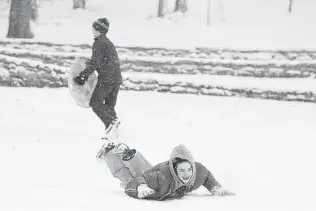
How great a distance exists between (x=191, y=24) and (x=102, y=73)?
21904mm

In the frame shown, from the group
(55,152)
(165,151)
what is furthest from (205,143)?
(55,152)

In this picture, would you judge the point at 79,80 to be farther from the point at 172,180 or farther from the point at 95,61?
the point at 172,180

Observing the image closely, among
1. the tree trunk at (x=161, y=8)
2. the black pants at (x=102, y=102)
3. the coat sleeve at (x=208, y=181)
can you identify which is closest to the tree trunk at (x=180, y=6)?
the tree trunk at (x=161, y=8)

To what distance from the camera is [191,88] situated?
13828mm

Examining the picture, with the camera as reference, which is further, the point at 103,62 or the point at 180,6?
the point at 180,6

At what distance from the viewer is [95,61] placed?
8508 mm

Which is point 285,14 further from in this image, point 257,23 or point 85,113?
point 85,113

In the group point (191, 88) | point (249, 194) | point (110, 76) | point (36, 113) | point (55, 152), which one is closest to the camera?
point (249, 194)

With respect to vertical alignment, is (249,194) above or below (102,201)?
below

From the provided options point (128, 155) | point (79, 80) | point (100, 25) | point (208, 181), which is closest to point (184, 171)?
point (208, 181)

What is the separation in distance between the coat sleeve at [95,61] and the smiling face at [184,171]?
12.9 feet

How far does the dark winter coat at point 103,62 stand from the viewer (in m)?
8.52

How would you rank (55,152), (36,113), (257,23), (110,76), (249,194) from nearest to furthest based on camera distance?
1. (249,194)
2. (55,152)
3. (110,76)
4. (36,113)
5. (257,23)

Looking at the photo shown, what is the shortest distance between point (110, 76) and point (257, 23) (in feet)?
76.5
